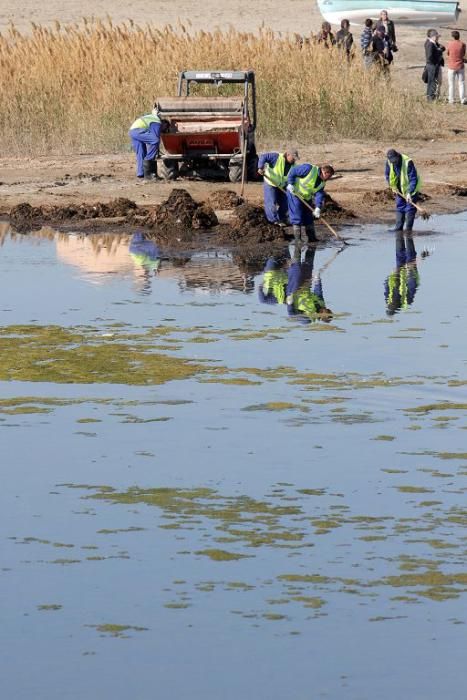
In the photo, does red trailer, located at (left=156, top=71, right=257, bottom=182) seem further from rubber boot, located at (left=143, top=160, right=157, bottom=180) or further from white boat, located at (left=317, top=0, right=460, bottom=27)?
white boat, located at (left=317, top=0, right=460, bottom=27)

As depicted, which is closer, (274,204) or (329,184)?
(274,204)

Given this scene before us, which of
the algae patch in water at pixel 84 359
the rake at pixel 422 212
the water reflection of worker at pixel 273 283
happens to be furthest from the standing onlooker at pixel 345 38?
the algae patch in water at pixel 84 359

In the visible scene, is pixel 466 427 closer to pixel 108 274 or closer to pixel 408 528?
pixel 408 528

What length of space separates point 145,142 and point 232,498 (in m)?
16.9

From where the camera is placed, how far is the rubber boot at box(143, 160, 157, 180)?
27188 millimetres

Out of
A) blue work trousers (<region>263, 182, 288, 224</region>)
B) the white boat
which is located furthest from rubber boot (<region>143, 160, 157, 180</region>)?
the white boat

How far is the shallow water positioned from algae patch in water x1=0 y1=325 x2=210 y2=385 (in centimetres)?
4

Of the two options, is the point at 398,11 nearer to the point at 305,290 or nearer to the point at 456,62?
the point at 456,62

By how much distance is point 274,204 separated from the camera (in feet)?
74.7

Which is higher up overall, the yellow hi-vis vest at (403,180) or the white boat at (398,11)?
the yellow hi-vis vest at (403,180)

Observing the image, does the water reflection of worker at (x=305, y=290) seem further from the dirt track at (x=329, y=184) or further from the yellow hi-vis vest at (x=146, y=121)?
the yellow hi-vis vest at (x=146, y=121)

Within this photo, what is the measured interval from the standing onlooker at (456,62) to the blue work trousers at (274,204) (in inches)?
525

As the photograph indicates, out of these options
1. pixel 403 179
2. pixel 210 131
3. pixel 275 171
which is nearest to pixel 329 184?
pixel 210 131

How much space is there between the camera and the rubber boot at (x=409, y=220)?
22.9 m
